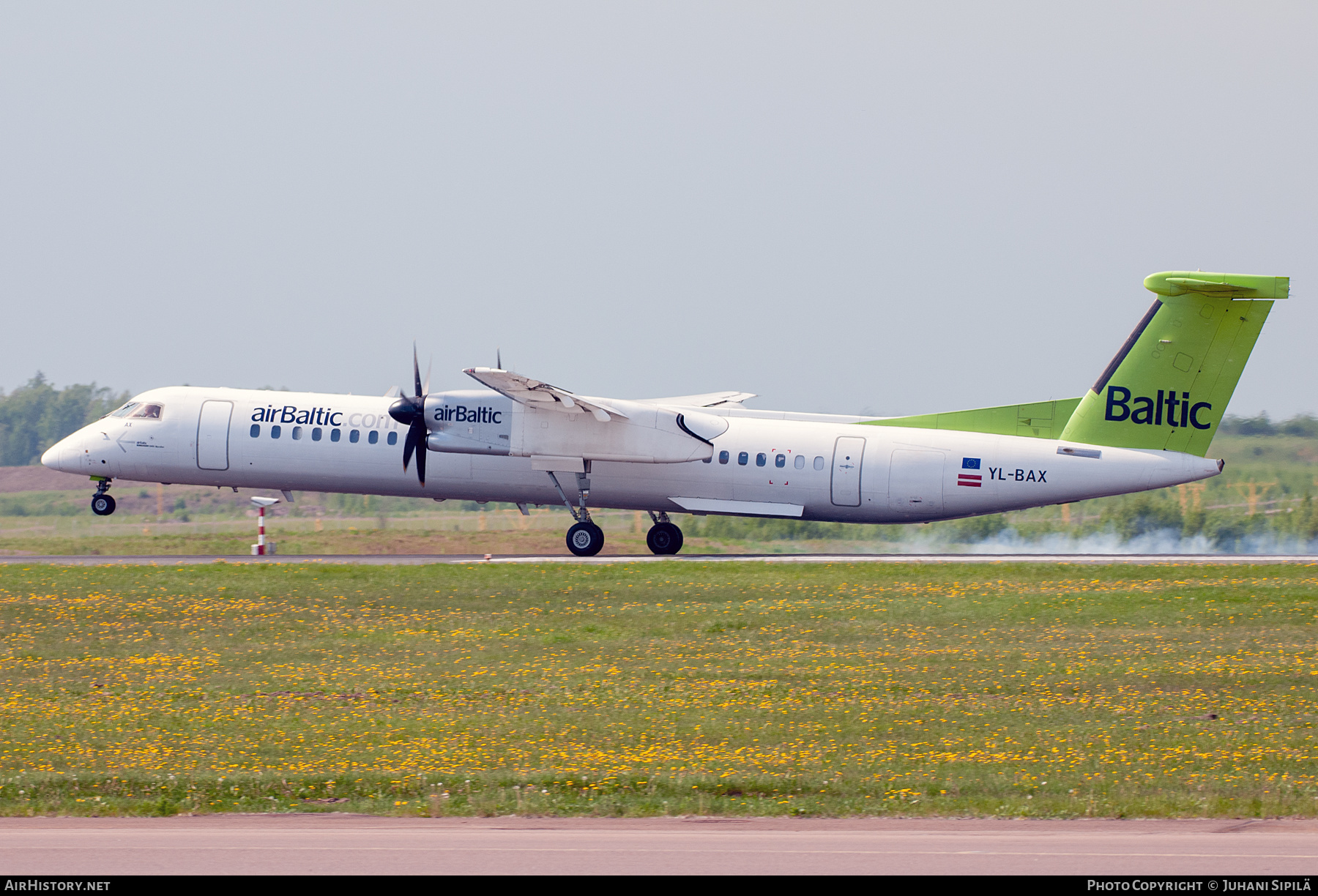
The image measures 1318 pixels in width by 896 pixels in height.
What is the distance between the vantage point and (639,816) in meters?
11.5

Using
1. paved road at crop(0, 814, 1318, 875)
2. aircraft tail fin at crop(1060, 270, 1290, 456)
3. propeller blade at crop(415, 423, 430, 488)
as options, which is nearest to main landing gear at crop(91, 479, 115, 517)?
propeller blade at crop(415, 423, 430, 488)

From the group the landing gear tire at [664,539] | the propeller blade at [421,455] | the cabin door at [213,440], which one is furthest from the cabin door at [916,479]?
the cabin door at [213,440]

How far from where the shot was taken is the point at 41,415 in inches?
3258

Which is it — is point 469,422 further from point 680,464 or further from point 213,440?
point 213,440

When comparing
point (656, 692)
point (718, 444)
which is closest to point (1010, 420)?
point (718, 444)

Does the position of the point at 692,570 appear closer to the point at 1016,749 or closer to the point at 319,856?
the point at 1016,749

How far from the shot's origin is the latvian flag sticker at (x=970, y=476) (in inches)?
1165

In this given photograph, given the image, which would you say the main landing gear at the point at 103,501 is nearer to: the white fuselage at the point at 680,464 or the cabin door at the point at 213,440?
the white fuselage at the point at 680,464

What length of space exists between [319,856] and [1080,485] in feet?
76.4

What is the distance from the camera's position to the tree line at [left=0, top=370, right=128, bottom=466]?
7956cm

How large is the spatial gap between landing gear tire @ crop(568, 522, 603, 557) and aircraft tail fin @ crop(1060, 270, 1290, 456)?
1127cm

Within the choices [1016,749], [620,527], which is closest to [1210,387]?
[1016,749]

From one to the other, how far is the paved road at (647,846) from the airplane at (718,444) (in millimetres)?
18114

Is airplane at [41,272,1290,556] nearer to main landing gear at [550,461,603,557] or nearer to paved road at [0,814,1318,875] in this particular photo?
main landing gear at [550,461,603,557]
